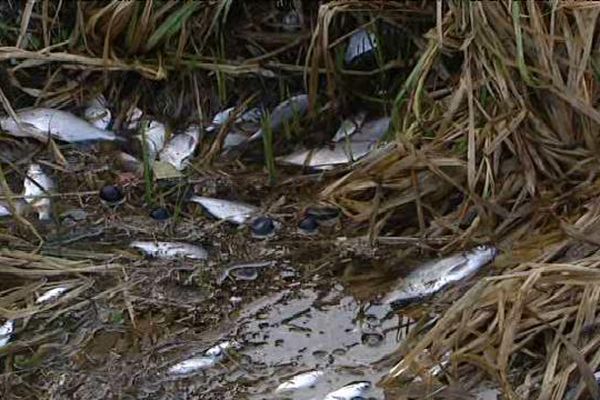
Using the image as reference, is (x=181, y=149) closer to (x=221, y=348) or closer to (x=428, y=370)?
(x=221, y=348)

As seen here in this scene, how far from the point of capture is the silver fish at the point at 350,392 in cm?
288

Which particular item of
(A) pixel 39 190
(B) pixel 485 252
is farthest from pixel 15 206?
(B) pixel 485 252

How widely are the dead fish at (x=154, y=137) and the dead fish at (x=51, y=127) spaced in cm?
11

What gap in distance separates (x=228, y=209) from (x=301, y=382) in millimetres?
879

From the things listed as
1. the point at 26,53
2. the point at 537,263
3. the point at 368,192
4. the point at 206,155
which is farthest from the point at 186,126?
the point at 537,263

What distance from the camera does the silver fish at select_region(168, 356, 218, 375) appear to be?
3.02 metres

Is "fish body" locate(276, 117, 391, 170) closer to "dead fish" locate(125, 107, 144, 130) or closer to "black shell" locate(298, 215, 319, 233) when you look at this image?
"black shell" locate(298, 215, 319, 233)

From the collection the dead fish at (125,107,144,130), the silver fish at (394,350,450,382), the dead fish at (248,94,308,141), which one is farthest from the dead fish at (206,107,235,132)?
the silver fish at (394,350,450,382)

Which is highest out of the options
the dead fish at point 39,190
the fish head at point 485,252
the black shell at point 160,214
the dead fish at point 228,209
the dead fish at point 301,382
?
the fish head at point 485,252

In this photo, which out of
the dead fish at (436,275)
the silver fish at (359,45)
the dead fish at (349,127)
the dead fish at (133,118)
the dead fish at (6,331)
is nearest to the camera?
the dead fish at (6,331)

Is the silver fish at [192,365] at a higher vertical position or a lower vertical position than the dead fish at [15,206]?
higher

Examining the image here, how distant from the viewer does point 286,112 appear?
13.6 ft

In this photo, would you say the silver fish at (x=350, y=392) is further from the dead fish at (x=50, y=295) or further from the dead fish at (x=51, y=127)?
the dead fish at (x=51, y=127)

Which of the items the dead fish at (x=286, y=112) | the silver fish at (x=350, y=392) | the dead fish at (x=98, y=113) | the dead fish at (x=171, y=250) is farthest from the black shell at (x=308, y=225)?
the dead fish at (x=98, y=113)
